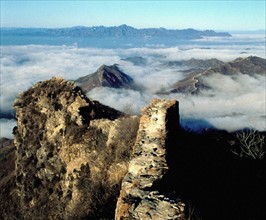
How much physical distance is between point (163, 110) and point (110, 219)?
6.86 metres

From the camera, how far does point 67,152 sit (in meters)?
44.5

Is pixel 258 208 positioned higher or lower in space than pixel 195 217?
lower

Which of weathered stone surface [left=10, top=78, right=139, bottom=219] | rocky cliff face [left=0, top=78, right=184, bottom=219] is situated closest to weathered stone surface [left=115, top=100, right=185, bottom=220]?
rocky cliff face [left=0, top=78, right=184, bottom=219]

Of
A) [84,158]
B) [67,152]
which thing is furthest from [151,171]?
[67,152]

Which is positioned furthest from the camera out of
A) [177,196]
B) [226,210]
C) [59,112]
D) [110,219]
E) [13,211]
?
[13,211]

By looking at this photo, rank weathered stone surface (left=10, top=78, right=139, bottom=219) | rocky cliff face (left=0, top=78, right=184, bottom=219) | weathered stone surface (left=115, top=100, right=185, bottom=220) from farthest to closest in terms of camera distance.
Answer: weathered stone surface (left=10, top=78, right=139, bottom=219) < rocky cliff face (left=0, top=78, right=184, bottom=219) < weathered stone surface (left=115, top=100, right=185, bottom=220)

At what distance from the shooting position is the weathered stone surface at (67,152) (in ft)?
→ 109

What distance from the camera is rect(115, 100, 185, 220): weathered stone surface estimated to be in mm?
14922

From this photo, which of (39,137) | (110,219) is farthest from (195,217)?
(39,137)

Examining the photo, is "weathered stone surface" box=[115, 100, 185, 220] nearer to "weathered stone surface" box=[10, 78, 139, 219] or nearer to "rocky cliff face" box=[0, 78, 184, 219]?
"rocky cliff face" box=[0, 78, 184, 219]

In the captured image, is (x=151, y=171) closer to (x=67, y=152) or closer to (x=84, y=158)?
(x=84, y=158)

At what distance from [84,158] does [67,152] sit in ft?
17.6

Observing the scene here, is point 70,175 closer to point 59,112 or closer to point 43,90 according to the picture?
point 59,112

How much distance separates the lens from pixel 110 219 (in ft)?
76.3
